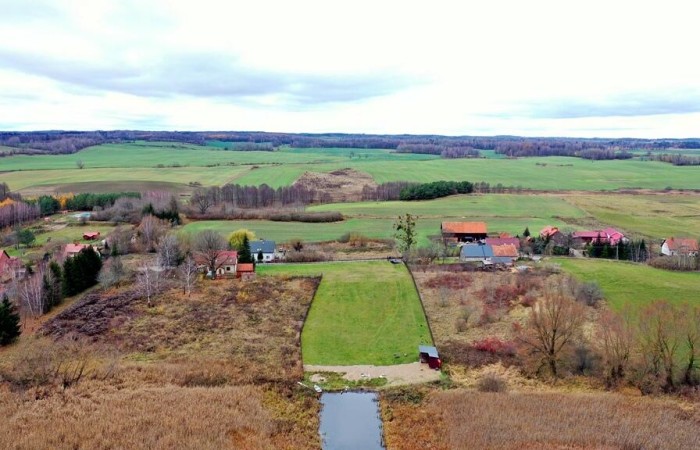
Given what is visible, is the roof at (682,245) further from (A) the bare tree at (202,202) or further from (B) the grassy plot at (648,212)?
(A) the bare tree at (202,202)

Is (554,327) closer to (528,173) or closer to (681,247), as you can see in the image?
(681,247)

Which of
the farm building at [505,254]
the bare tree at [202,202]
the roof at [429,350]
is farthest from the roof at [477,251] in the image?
the bare tree at [202,202]

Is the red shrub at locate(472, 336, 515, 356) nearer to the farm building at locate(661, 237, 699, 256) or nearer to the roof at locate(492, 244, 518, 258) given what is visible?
the roof at locate(492, 244, 518, 258)

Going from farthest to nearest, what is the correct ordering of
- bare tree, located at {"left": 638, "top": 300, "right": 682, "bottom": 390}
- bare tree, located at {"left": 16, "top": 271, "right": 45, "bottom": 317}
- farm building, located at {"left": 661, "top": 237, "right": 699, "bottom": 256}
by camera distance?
farm building, located at {"left": 661, "top": 237, "right": 699, "bottom": 256}
bare tree, located at {"left": 16, "top": 271, "right": 45, "bottom": 317}
bare tree, located at {"left": 638, "top": 300, "right": 682, "bottom": 390}

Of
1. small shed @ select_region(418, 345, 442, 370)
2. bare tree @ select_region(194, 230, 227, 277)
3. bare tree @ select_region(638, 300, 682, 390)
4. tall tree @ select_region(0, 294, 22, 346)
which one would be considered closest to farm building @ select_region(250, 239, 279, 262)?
bare tree @ select_region(194, 230, 227, 277)

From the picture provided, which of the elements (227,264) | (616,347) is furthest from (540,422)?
(227,264)

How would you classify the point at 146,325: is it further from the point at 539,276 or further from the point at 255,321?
the point at 539,276
